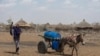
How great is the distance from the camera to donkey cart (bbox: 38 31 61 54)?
20828 millimetres

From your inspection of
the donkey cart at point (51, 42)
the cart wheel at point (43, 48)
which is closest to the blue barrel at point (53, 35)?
the donkey cart at point (51, 42)

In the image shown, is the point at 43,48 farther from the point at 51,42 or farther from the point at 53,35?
the point at 53,35

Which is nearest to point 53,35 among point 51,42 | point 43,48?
point 51,42

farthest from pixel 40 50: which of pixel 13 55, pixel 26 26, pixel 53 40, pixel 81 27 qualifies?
pixel 26 26

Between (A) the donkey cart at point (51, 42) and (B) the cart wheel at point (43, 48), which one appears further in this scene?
(B) the cart wheel at point (43, 48)

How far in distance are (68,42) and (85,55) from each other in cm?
156

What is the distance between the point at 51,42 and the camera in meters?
21.1

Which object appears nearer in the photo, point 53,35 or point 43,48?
point 53,35

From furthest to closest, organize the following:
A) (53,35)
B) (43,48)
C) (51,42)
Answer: (43,48) → (51,42) → (53,35)

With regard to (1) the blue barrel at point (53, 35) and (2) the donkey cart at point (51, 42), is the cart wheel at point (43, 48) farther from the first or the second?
(1) the blue barrel at point (53, 35)

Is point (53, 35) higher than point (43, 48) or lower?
higher

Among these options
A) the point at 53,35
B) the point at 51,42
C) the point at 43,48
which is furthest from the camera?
the point at 43,48

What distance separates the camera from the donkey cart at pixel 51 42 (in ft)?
68.3

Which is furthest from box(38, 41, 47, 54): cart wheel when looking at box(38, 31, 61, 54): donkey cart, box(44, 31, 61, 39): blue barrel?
box(44, 31, 61, 39): blue barrel
